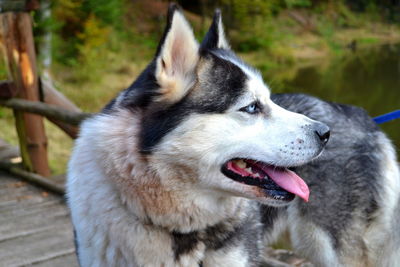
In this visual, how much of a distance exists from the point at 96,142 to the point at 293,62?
17841mm

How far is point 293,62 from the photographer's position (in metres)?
19.3

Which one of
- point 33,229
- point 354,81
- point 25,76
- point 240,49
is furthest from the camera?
point 240,49

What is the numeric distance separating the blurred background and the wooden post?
2.05 m

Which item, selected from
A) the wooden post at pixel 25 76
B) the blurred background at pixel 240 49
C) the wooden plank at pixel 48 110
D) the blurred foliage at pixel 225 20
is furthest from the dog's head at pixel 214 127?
the blurred foliage at pixel 225 20

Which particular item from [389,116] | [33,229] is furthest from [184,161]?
[33,229]

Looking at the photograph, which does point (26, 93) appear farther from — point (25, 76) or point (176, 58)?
point (176, 58)

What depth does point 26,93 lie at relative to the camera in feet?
16.0

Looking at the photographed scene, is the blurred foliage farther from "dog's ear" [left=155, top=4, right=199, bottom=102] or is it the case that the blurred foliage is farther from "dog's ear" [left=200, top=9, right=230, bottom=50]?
"dog's ear" [left=155, top=4, right=199, bottom=102]

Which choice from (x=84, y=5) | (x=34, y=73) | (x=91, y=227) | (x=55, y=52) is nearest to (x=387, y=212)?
(x=91, y=227)

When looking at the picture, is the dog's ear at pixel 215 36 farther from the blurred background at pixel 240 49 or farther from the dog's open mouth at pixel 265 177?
the blurred background at pixel 240 49

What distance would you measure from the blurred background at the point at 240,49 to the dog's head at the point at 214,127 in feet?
10.2

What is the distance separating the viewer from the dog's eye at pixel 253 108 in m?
2.14

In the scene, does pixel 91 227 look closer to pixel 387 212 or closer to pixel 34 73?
pixel 387 212

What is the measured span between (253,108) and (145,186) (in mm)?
601
